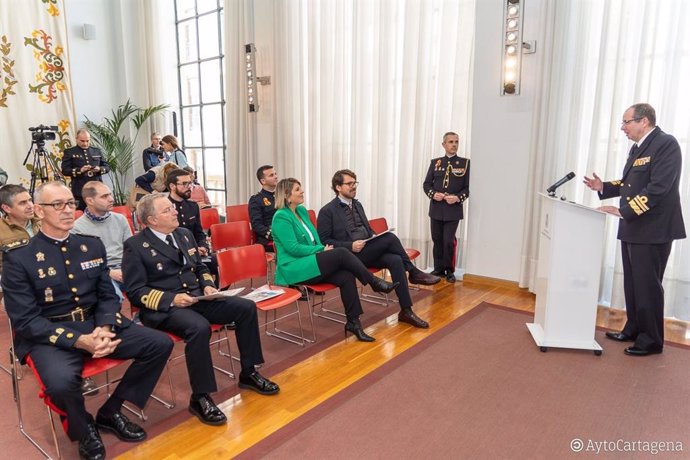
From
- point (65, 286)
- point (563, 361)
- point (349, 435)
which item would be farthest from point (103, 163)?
point (563, 361)

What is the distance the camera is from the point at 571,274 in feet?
11.1

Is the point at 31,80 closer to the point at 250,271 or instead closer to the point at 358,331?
the point at 250,271

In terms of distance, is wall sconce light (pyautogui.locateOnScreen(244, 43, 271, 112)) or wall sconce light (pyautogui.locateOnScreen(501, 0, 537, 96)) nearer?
wall sconce light (pyautogui.locateOnScreen(501, 0, 537, 96))

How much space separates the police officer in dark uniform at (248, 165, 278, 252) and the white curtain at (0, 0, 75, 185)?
457cm

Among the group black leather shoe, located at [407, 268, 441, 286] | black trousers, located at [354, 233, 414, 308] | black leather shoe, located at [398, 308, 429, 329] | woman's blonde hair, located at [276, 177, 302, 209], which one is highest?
woman's blonde hair, located at [276, 177, 302, 209]

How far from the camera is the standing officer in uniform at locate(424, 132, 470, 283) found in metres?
5.14

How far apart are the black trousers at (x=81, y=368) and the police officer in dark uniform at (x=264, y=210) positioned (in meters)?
2.38

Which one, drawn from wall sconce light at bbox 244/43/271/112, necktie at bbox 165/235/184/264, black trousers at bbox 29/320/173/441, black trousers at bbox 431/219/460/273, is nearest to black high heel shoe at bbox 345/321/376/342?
necktie at bbox 165/235/184/264

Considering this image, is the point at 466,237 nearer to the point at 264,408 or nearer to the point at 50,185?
the point at 264,408

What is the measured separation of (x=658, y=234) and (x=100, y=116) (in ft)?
29.0

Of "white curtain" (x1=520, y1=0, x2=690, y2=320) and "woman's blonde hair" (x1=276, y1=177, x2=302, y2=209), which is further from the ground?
"white curtain" (x1=520, y1=0, x2=690, y2=320)

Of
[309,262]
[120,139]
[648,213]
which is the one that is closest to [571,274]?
[648,213]

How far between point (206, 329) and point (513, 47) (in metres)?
4.05

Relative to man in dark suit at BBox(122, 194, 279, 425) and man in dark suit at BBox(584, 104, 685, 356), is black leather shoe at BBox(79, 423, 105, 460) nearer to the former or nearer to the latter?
man in dark suit at BBox(122, 194, 279, 425)
